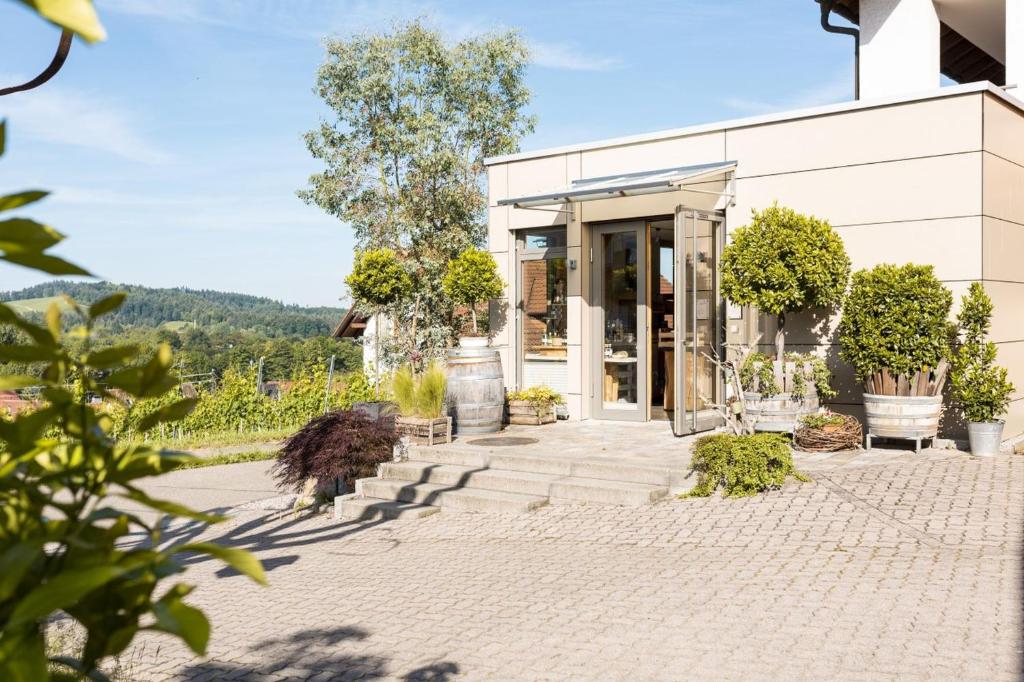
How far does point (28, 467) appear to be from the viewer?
90 cm

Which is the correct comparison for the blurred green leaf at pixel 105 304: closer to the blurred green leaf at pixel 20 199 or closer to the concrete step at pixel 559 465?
the blurred green leaf at pixel 20 199

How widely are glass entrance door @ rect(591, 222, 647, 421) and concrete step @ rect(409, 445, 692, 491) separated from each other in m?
2.73

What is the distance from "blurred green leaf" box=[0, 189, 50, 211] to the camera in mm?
783

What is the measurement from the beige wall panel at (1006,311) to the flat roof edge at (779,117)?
1800 mm

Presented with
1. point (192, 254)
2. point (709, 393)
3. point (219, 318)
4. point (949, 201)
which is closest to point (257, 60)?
point (192, 254)

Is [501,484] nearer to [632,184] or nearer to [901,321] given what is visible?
[632,184]

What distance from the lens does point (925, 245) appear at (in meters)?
9.02

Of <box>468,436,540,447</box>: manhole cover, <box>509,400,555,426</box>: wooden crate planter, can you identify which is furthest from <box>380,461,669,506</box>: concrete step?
<box>509,400,555,426</box>: wooden crate planter

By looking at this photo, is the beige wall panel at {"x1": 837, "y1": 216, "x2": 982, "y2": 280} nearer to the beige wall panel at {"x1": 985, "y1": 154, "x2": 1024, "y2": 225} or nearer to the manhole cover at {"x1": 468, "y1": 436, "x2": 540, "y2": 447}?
the beige wall panel at {"x1": 985, "y1": 154, "x2": 1024, "y2": 225}

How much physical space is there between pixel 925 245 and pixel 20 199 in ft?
30.7

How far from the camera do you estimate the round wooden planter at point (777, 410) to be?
8992 mm

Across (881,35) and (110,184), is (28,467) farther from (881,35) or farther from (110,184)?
(110,184)

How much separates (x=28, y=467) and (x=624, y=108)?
77.9 ft

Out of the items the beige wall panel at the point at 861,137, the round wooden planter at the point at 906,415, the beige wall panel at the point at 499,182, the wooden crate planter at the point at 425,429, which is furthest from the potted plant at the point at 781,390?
the beige wall panel at the point at 499,182
